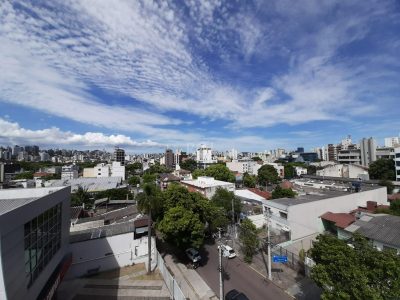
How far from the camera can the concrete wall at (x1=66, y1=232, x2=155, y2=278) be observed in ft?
78.1

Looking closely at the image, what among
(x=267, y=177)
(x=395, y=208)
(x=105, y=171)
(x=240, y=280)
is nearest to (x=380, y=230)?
(x=395, y=208)

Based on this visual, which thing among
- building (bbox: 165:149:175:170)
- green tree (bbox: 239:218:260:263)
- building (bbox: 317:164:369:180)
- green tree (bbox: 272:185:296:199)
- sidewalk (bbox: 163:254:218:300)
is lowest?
sidewalk (bbox: 163:254:218:300)

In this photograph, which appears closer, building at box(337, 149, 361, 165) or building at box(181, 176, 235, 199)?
building at box(181, 176, 235, 199)

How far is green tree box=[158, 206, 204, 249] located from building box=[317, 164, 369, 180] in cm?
7111

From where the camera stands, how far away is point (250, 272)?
23.1 meters

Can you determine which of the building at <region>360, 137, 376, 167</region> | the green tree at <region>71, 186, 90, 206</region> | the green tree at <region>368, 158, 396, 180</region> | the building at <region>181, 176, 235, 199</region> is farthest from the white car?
the building at <region>360, 137, 376, 167</region>

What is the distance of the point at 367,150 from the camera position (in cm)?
9569

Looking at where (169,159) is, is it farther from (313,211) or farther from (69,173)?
(313,211)

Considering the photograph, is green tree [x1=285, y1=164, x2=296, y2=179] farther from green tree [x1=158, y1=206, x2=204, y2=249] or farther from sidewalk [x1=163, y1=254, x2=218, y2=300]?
green tree [x1=158, y1=206, x2=204, y2=249]

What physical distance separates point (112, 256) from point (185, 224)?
946 centimetres

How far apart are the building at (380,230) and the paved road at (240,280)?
413 inches

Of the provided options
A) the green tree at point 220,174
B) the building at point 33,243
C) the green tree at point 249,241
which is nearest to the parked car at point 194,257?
the green tree at point 249,241

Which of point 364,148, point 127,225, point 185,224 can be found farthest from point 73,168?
point 364,148

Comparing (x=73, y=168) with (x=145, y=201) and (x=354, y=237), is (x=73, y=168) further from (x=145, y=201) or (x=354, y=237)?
(x=354, y=237)
